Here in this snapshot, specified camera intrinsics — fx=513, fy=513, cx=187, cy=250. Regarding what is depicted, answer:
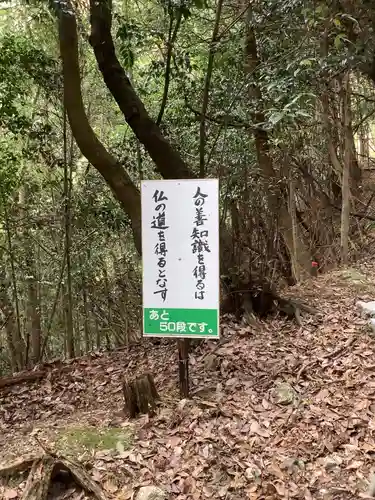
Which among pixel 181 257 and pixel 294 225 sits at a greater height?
pixel 294 225

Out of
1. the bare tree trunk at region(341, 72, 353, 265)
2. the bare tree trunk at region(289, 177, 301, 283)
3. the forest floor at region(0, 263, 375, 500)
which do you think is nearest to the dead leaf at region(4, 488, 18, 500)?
the forest floor at region(0, 263, 375, 500)

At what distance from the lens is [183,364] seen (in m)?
4.01

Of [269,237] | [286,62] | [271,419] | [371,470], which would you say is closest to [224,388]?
[271,419]

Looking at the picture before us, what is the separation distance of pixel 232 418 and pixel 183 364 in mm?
553

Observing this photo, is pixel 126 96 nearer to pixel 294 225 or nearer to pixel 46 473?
pixel 46 473

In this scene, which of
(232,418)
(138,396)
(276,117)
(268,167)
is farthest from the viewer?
(268,167)

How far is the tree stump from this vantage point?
396 centimetres

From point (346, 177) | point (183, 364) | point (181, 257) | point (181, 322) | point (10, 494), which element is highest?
point (346, 177)

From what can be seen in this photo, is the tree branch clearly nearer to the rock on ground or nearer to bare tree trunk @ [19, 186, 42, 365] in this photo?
the rock on ground

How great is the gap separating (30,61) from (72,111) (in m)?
1.09

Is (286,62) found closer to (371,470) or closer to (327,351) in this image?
(327,351)

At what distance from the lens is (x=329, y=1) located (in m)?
4.10

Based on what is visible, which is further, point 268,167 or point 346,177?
point 346,177

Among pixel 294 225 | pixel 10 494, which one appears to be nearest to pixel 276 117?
pixel 10 494
